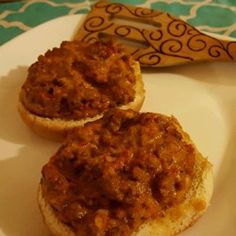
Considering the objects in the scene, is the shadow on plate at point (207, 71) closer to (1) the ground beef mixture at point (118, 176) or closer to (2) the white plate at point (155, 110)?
(2) the white plate at point (155, 110)

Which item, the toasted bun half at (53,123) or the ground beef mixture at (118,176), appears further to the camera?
the toasted bun half at (53,123)

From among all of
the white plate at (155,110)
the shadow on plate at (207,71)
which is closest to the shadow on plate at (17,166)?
the white plate at (155,110)

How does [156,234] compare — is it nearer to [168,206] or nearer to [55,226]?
[168,206]

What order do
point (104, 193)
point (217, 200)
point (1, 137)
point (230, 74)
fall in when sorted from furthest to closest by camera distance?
point (230, 74) < point (1, 137) < point (217, 200) < point (104, 193)

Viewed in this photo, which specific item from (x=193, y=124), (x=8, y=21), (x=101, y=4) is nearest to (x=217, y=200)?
(x=193, y=124)

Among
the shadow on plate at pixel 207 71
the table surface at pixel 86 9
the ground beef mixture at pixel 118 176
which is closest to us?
the ground beef mixture at pixel 118 176

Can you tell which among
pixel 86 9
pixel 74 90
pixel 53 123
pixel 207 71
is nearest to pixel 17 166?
pixel 53 123
